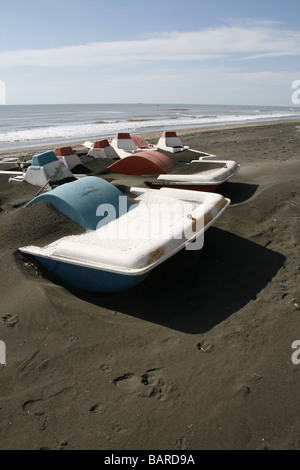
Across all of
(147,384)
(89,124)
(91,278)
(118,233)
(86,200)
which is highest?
(89,124)

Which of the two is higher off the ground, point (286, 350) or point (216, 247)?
point (216, 247)

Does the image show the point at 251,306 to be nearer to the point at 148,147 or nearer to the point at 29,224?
the point at 29,224

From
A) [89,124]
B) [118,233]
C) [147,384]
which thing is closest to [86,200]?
[118,233]

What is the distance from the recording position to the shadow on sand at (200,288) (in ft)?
10.6

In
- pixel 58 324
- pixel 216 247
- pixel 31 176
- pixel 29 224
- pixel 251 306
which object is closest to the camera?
pixel 58 324

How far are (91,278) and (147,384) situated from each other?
1168mm

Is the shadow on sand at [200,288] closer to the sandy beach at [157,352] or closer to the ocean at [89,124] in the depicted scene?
the sandy beach at [157,352]

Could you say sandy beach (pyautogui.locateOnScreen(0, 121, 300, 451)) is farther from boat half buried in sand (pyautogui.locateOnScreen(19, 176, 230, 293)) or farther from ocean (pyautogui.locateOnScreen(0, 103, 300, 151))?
ocean (pyautogui.locateOnScreen(0, 103, 300, 151))

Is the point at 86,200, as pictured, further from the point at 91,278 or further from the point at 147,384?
the point at 147,384

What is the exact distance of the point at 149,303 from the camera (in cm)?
338

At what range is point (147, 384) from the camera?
2496 mm

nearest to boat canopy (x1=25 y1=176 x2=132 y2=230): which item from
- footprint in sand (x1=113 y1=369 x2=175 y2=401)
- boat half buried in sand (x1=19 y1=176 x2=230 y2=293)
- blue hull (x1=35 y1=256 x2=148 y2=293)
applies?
boat half buried in sand (x1=19 y1=176 x2=230 y2=293)

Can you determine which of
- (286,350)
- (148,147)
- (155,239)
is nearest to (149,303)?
(155,239)

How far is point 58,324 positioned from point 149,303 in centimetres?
85
